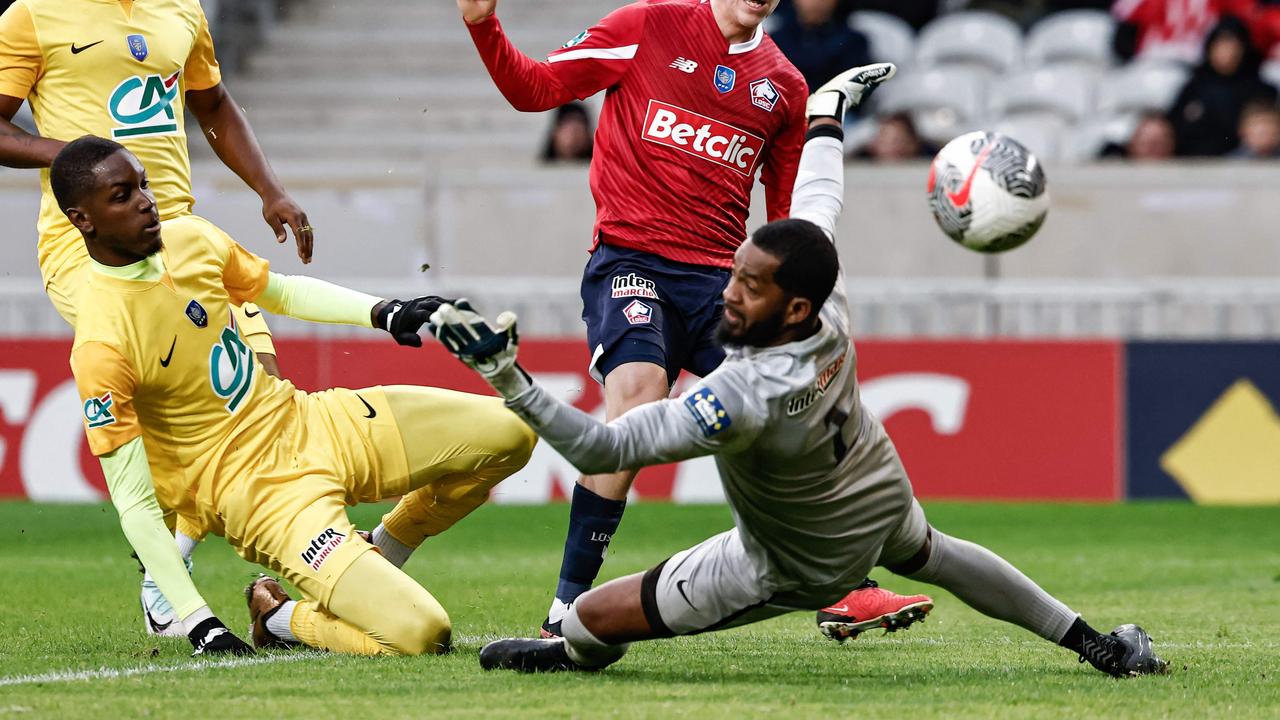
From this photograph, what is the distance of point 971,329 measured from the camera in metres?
11.9

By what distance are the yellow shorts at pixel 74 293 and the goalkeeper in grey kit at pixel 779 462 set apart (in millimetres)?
1909

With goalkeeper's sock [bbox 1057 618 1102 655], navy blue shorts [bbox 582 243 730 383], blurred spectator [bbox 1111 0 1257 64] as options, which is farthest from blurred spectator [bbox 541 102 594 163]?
goalkeeper's sock [bbox 1057 618 1102 655]

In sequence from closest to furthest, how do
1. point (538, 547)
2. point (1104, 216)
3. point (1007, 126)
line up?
point (538, 547)
point (1104, 216)
point (1007, 126)

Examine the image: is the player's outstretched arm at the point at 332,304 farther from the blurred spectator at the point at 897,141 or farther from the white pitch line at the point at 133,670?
the blurred spectator at the point at 897,141

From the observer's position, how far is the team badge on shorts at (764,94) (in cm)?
650

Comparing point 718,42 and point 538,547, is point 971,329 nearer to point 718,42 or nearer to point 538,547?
point 538,547

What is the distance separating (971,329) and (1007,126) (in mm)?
4218

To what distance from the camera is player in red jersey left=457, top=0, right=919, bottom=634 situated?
249 inches

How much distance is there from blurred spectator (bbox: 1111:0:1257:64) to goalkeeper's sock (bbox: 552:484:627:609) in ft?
39.3

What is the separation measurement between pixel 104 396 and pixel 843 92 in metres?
2.54

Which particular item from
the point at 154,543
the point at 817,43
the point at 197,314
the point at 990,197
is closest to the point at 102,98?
the point at 197,314

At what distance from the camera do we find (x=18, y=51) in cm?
632

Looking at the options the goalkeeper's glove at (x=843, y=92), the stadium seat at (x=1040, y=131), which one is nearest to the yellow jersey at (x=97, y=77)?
the goalkeeper's glove at (x=843, y=92)

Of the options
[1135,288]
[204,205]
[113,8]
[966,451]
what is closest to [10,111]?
[113,8]
